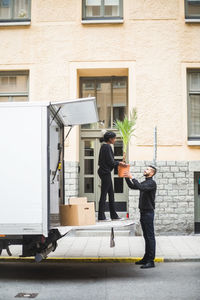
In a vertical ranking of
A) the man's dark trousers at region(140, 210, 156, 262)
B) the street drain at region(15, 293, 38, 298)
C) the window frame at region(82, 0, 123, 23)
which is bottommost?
the street drain at region(15, 293, 38, 298)

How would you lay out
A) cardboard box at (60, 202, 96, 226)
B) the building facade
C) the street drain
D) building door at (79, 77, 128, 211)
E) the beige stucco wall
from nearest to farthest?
the street drain, cardboard box at (60, 202, 96, 226), the building facade, the beige stucco wall, building door at (79, 77, 128, 211)

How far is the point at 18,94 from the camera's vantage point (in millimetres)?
12570

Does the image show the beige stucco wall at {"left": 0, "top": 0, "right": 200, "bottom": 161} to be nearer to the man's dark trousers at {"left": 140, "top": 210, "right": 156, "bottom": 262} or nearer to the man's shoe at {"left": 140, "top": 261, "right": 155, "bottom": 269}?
the man's dark trousers at {"left": 140, "top": 210, "right": 156, "bottom": 262}

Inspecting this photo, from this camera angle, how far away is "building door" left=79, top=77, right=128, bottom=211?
12.8 metres

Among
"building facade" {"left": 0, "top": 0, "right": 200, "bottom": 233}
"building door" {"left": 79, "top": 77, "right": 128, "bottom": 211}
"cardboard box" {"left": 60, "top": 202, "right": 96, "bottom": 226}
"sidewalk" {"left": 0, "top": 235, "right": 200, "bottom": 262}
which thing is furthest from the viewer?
"building door" {"left": 79, "top": 77, "right": 128, "bottom": 211}

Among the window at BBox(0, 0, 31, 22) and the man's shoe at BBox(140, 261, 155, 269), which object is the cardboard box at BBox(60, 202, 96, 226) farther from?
the window at BBox(0, 0, 31, 22)

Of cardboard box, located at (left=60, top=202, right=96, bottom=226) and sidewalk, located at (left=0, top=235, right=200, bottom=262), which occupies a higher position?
cardboard box, located at (left=60, top=202, right=96, bottom=226)

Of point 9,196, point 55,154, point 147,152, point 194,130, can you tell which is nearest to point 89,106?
point 55,154

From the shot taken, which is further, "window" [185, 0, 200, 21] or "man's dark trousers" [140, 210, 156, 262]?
"window" [185, 0, 200, 21]

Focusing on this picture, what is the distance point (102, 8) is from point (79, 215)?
748 cm

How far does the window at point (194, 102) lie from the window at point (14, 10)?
200 inches

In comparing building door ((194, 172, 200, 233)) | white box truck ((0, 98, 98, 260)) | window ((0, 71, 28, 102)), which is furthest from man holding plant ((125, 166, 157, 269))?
window ((0, 71, 28, 102))

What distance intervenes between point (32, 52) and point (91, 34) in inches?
69.8

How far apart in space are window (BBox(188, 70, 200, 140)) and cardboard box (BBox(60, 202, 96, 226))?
580 centimetres
